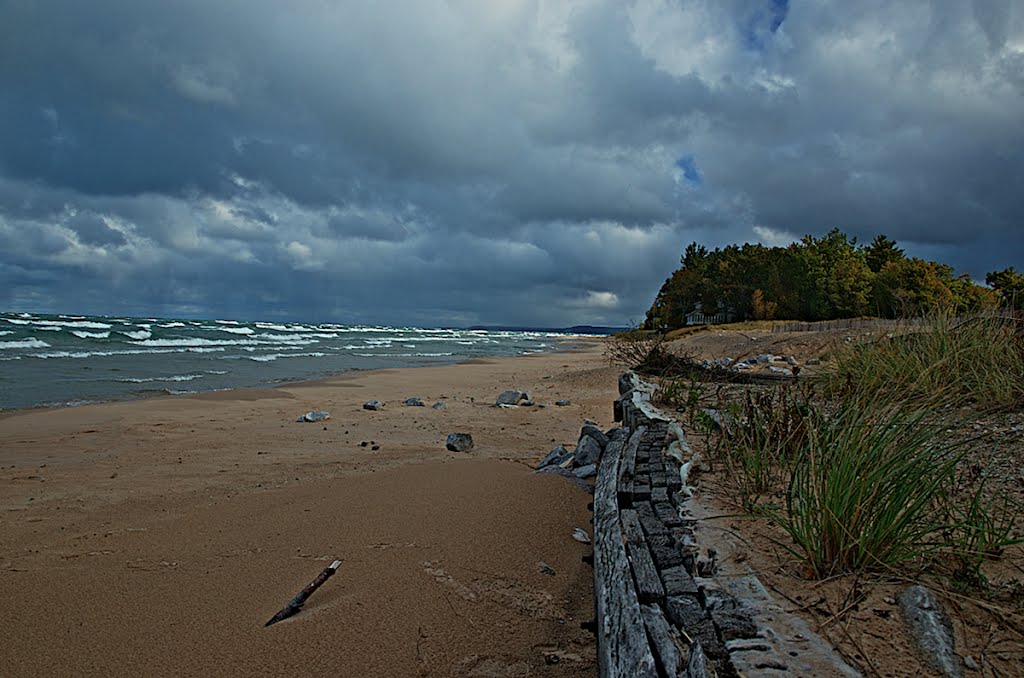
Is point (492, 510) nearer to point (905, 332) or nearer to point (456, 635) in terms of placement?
point (456, 635)

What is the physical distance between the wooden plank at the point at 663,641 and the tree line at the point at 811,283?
31049 millimetres

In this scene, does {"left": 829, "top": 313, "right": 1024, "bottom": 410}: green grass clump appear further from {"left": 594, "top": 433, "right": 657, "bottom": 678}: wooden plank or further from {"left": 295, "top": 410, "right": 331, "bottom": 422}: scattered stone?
{"left": 295, "top": 410, "right": 331, "bottom": 422}: scattered stone

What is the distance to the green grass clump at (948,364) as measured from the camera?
4691mm

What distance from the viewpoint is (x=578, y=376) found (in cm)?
1616

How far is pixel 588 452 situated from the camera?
5.61 m

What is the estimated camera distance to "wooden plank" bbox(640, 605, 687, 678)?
1631 millimetres

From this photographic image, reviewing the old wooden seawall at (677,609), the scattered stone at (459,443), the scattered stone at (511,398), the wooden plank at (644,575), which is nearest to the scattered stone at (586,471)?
the scattered stone at (459,443)

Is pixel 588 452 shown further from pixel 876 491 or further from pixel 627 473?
pixel 876 491

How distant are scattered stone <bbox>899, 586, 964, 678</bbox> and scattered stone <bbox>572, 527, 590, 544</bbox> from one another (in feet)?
6.95

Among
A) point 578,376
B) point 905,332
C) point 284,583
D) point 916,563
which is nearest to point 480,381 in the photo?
point 578,376

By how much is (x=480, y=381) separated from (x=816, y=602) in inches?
538

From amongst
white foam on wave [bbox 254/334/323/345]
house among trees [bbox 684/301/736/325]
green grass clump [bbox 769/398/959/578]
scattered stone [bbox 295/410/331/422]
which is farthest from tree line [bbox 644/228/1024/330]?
green grass clump [bbox 769/398/959/578]

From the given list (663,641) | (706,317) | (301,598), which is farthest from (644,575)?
(706,317)

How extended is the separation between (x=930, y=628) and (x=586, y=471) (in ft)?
11.6
